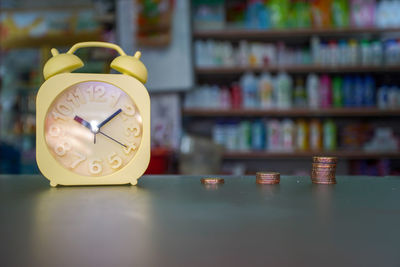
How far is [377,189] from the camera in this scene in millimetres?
798

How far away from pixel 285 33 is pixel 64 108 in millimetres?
2995

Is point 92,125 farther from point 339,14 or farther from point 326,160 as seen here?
point 339,14

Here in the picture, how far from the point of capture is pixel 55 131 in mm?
850

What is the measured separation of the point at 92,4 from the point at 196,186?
361 cm

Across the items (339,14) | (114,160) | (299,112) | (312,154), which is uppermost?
(339,14)

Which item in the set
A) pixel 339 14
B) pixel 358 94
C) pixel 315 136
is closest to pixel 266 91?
pixel 315 136

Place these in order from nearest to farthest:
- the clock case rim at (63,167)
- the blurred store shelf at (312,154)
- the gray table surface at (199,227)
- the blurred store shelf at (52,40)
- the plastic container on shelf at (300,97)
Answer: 1. the gray table surface at (199,227)
2. the clock case rim at (63,167)
3. the blurred store shelf at (312,154)
4. the plastic container on shelf at (300,97)
5. the blurred store shelf at (52,40)

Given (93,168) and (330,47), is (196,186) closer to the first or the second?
(93,168)

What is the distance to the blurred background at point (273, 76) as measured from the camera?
138 inches

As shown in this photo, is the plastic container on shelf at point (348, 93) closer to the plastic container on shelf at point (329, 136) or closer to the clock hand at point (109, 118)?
the plastic container on shelf at point (329, 136)

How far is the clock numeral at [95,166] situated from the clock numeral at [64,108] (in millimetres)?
119

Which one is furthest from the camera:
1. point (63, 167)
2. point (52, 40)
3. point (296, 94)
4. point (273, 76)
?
point (52, 40)

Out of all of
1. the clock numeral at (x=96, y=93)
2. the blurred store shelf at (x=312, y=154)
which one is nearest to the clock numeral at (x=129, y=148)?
the clock numeral at (x=96, y=93)

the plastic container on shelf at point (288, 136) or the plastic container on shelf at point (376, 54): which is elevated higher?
the plastic container on shelf at point (376, 54)
